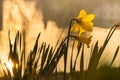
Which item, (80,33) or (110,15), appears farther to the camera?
(110,15)

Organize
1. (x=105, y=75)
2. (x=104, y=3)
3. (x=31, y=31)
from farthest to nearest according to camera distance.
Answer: (x=104, y=3)
(x=31, y=31)
(x=105, y=75)

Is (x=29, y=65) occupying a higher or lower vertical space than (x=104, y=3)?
lower

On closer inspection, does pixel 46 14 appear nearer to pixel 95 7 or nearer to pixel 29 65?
pixel 95 7

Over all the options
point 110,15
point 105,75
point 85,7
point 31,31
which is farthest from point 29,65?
point 110,15

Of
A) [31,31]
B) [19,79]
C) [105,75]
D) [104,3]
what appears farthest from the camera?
[104,3]

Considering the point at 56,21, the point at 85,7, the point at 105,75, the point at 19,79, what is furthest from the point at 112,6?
the point at 105,75

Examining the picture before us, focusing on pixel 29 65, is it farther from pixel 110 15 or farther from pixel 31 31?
pixel 110 15
